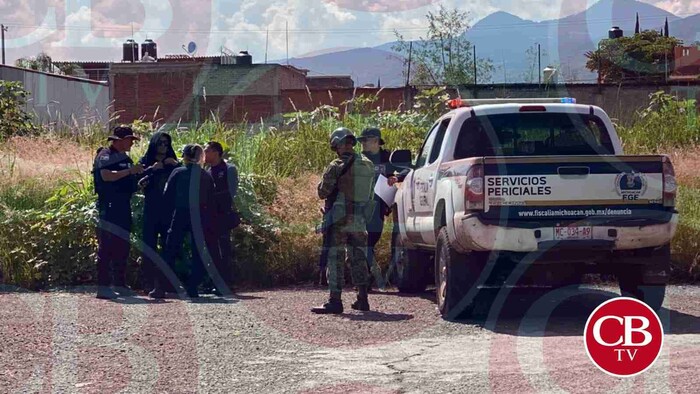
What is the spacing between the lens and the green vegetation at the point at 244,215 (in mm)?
13641

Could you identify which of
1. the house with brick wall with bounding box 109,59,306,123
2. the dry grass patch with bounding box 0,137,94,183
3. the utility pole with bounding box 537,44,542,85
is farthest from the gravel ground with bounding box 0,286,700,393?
the house with brick wall with bounding box 109,59,306,123

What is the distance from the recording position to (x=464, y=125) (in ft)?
35.8

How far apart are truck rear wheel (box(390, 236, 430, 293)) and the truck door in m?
0.86

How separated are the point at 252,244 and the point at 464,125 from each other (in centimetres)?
396

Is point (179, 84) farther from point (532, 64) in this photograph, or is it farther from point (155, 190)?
point (155, 190)

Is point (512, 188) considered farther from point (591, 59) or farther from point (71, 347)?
point (591, 59)

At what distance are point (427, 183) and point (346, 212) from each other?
105 centimetres

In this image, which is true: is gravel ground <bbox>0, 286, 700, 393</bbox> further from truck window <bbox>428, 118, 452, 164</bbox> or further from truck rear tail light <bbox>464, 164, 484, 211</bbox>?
truck window <bbox>428, 118, 452, 164</bbox>

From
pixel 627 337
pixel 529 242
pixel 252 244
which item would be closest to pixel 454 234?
pixel 529 242

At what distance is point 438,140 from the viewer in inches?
460

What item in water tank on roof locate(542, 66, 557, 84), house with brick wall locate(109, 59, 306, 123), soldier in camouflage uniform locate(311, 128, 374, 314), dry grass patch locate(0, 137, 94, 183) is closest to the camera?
soldier in camouflage uniform locate(311, 128, 374, 314)

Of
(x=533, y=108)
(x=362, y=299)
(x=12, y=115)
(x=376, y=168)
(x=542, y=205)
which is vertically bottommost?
(x=362, y=299)


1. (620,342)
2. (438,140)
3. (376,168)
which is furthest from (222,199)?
(620,342)

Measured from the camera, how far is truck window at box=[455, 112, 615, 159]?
1086 cm
